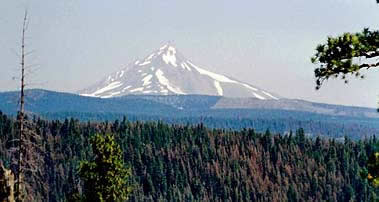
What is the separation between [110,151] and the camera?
122 feet

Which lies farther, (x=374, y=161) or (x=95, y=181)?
(x=95, y=181)

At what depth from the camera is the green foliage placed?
36.2m

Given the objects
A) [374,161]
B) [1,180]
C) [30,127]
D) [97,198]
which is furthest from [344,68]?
[97,198]

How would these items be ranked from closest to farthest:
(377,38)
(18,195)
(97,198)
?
(377,38) < (18,195) < (97,198)

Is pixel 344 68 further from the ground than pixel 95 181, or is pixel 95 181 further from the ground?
pixel 344 68

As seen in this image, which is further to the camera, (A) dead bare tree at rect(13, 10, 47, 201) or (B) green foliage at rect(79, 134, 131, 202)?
(B) green foliage at rect(79, 134, 131, 202)

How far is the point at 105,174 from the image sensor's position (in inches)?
1444

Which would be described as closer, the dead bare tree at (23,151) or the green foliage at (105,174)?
the dead bare tree at (23,151)

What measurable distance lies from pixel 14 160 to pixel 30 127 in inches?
48.7

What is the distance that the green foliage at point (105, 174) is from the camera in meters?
36.2

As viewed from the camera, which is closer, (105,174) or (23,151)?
(23,151)

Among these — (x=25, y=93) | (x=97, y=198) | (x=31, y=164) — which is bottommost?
(x=97, y=198)

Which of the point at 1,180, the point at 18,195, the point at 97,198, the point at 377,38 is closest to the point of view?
the point at 377,38

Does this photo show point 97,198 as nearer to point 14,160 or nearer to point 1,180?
point 14,160
